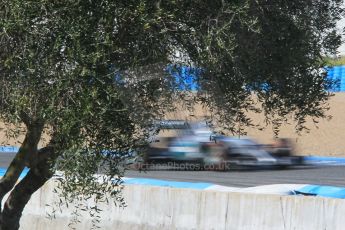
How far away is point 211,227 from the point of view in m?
10.9

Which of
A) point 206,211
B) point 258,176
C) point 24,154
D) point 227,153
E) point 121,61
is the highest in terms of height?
point 227,153

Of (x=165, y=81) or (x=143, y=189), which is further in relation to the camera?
(x=143, y=189)

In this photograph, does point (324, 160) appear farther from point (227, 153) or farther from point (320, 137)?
point (227, 153)

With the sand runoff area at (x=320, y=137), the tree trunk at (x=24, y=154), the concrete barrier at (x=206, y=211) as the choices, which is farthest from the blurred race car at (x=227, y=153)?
the tree trunk at (x=24, y=154)

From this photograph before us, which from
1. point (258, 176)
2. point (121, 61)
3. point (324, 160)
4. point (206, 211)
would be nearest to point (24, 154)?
point (121, 61)

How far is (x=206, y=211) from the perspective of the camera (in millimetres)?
11031

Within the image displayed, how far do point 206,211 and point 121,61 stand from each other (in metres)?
5.76

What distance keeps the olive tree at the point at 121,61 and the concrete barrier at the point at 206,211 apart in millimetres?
3668

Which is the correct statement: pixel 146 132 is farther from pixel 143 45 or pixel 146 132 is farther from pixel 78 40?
pixel 78 40

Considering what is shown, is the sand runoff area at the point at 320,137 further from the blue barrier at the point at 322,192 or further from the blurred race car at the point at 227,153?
the blue barrier at the point at 322,192

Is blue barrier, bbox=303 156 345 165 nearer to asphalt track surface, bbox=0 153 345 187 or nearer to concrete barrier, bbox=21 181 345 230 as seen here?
asphalt track surface, bbox=0 153 345 187

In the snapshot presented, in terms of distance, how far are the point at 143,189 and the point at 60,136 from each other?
6115 millimetres

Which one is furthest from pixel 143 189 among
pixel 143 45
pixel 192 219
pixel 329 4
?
pixel 143 45

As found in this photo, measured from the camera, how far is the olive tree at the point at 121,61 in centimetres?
529
